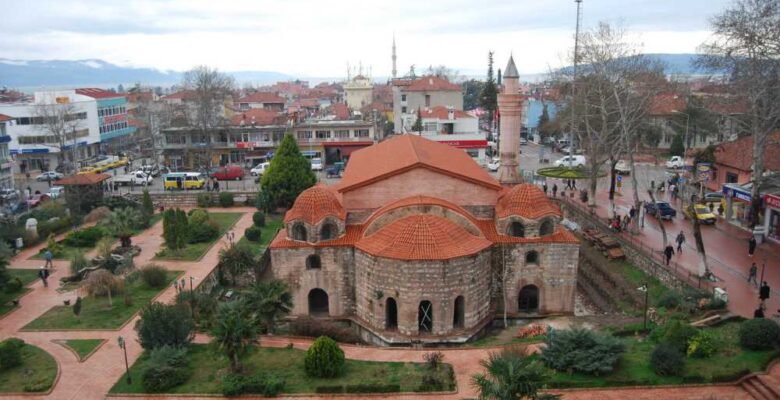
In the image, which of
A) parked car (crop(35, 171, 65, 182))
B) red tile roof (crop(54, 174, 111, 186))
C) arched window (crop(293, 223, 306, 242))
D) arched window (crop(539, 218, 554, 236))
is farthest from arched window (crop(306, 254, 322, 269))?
parked car (crop(35, 171, 65, 182))

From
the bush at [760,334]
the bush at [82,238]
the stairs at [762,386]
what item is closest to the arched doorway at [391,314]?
the stairs at [762,386]

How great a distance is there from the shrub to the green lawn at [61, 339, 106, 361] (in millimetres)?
2144

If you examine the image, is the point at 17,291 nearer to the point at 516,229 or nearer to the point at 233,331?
the point at 233,331

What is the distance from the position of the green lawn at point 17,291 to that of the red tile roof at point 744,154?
3838 cm

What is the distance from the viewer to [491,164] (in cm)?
5559

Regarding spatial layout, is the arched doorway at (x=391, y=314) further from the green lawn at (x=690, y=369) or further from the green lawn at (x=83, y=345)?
the green lawn at (x=83, y=345)

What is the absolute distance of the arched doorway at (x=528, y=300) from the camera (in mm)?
25281

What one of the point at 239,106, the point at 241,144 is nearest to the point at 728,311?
the point at 241,144

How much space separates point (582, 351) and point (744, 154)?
24425mm

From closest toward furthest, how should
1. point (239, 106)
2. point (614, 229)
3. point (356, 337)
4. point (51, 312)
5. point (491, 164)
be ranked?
point (356, 337)
point (51, 312)
point (614, 229)
point (491, 164)
point (239, 106)

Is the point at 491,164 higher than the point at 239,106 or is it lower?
lower

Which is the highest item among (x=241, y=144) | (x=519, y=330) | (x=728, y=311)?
(x=241, y=144)

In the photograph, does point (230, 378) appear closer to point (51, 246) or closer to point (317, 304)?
point (317, 304)

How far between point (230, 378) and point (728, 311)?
17.5 meters
